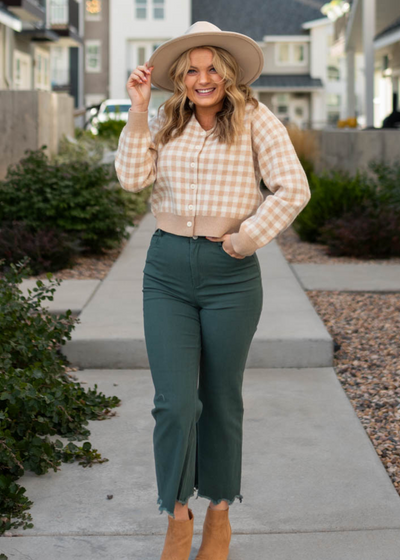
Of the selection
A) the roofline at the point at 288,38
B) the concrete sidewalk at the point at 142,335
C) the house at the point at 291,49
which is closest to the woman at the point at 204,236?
the concrete sidewalk at the point at 142,335

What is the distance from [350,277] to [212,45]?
209 inches

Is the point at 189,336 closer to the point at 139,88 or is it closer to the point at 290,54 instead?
the point at 139,88

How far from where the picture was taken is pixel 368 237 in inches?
354

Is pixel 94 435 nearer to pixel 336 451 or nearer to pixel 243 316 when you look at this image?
pixel 336 451

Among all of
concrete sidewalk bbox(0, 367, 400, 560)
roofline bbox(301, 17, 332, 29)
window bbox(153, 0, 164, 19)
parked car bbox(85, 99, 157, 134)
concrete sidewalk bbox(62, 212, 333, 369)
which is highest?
window bbox(153, 0, 164, 19)

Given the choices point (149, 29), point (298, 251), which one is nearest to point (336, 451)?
point (298, 251)

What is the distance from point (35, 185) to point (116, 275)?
1466mm

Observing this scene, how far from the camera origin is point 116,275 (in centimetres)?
795

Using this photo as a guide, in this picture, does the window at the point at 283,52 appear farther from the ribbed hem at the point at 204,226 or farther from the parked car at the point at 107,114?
the ribbed hem at the point at 204,226

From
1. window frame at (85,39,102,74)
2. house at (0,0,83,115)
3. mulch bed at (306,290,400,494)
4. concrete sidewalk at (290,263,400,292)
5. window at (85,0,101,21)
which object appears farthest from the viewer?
window frame at (85,39,102,74)

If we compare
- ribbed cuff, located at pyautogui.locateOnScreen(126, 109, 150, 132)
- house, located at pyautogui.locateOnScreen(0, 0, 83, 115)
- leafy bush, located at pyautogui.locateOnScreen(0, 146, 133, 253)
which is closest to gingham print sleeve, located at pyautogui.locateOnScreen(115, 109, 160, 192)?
ribbed cuff, located at pyautogui.locateOnScreen(126, 109, 150, 132)

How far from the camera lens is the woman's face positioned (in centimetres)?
292

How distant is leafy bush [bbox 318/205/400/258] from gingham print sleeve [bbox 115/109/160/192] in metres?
6.23

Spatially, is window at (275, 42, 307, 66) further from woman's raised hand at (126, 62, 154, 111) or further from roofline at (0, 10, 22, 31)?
woman's raised hand at (126, 62, 154, 111)
